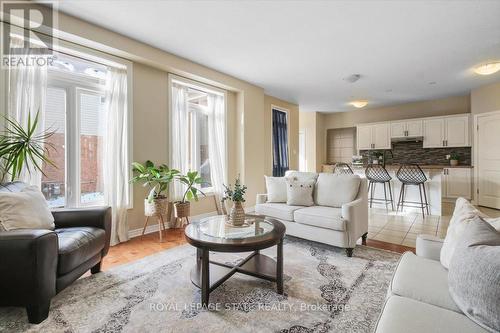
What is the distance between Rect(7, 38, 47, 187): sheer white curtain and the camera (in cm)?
248

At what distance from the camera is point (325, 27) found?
2908mm

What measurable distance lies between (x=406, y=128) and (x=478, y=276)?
22.5 feet

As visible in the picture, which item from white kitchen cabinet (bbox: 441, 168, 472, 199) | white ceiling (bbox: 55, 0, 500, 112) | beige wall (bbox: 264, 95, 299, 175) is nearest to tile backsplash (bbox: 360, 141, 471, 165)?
white kitchen cabinet (bbox: 441, 168, 472, 199)

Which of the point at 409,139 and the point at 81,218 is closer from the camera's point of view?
the point at 81,218

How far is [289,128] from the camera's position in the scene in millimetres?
6648

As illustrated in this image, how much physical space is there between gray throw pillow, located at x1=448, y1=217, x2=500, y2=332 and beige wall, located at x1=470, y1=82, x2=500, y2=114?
5.83m

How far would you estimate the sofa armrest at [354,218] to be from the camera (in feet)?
8.75

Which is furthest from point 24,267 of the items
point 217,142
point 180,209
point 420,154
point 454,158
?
point 420,154

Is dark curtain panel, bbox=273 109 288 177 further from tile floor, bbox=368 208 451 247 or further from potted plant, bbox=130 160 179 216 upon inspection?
potted plant, bbox=130 160 179 216

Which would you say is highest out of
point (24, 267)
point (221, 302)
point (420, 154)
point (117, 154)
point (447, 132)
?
point (447, 132)

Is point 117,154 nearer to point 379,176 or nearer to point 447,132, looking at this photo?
point 379,176

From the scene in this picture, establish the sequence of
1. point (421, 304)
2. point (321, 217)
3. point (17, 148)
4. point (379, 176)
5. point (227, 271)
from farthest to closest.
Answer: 1. point (379, 176)
2. point (321, 217)
3. point (17, 148)
4. point (227, 271)
5. point (421, 304)

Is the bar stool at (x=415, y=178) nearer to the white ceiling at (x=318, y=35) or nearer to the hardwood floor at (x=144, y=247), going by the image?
the white ceiling at (x=318, y=35)

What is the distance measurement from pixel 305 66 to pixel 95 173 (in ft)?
12.1
